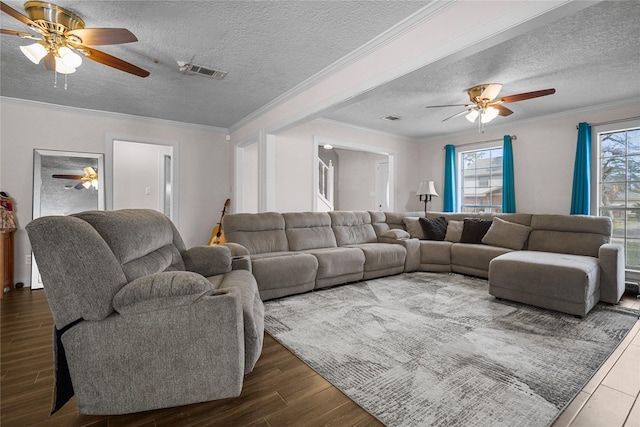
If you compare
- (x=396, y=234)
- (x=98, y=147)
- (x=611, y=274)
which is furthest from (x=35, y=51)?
(x=611, y=274)

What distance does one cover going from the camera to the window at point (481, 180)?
5.71 metres

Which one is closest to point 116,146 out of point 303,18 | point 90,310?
point 303,18

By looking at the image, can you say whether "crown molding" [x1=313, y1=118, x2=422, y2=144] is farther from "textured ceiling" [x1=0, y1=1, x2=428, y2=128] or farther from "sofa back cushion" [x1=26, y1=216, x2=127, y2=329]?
"sofa back cushion" [x1=26, y1=216, x2=127, y2=329]

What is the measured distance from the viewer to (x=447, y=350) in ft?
7.05

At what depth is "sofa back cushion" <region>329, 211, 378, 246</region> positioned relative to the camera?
4.59 m

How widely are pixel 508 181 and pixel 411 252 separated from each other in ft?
7.72

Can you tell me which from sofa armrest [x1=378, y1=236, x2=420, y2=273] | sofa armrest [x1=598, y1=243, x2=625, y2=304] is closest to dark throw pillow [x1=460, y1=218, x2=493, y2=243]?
sofa armrest [x1=378, y1=236, x2=420, y2=273]

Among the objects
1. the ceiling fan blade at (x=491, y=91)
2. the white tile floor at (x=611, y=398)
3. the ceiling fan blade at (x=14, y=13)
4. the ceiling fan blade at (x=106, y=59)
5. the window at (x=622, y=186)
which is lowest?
the white tile floor at (x=611, y=398)

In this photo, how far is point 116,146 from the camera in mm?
6117

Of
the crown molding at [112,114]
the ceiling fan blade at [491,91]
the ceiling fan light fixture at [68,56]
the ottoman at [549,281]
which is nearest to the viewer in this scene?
the ceiling fan light fixture at [68,56]

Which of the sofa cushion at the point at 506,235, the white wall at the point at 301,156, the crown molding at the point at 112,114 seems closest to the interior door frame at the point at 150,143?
the crown molding at the point at 112,114

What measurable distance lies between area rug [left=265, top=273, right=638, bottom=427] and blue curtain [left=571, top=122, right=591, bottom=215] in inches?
75.7

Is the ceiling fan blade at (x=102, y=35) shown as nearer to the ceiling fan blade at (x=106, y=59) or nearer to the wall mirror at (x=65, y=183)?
the ceiling fan blade at (x=106, y=59)

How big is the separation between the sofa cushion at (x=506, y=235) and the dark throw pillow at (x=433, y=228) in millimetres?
715
